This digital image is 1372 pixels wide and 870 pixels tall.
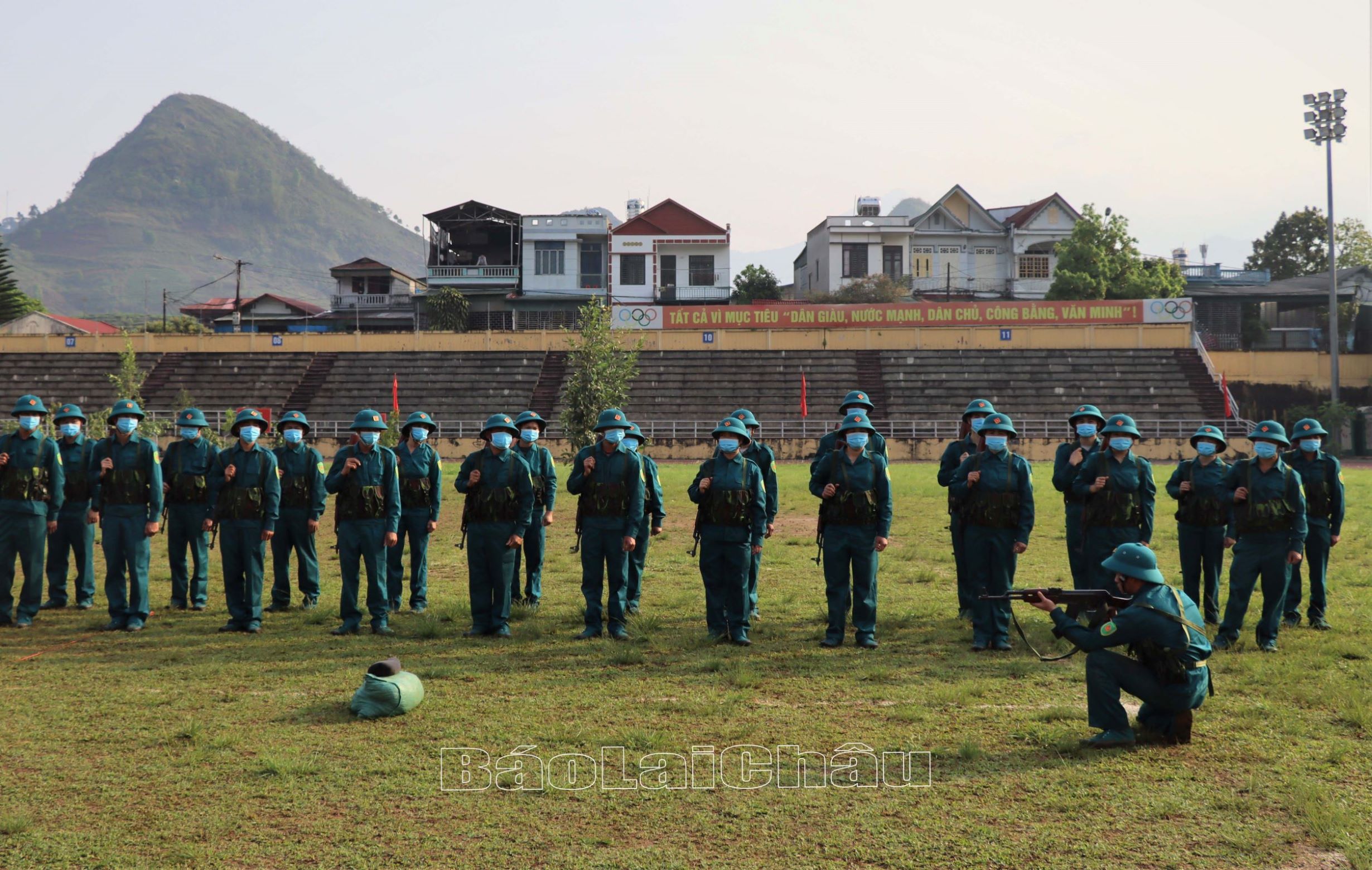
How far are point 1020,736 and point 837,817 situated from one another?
2.02 meters

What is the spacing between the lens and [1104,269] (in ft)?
185

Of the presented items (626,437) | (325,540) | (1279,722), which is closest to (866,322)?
(325,540)

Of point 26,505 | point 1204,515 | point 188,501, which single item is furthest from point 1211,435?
point 26,505

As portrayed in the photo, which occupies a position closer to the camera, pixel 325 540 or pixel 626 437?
pixel 626 437

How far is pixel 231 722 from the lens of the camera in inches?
294

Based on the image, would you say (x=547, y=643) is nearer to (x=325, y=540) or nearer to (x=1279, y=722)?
(x=1279, y=722)

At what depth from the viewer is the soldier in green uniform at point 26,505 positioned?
10.8 m

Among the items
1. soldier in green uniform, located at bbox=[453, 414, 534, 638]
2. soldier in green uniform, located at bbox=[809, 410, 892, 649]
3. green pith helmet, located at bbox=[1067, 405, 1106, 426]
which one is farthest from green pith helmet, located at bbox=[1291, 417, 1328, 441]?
soldier in green uniform, located at bbox=[453, 414, 534, 638]

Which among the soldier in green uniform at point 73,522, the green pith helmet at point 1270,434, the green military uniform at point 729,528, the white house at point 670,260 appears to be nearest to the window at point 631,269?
the white house at point 670,260

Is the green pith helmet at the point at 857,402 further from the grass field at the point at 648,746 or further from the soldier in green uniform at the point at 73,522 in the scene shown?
the soldier in green uniform at the point at 73,522

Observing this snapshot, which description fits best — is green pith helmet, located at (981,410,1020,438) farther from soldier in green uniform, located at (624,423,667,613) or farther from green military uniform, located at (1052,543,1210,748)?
soldier in green uniform, located at (624,423,667,613)

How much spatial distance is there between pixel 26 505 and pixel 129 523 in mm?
1132

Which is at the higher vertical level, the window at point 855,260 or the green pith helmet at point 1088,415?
the window at point 855,260

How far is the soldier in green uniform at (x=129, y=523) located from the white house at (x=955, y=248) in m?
54.3
